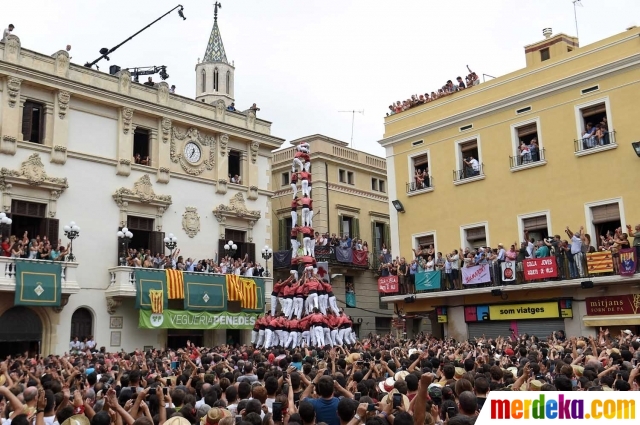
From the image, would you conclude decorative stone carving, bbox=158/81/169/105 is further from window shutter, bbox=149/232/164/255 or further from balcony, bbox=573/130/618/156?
balcony, bbox=573/130/618/156

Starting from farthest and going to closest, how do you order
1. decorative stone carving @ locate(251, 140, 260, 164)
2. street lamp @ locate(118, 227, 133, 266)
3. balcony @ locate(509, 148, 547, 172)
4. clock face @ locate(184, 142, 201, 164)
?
decorative stone carving @ locate(251, 140, 260, 164) → clock face @ locate(184, 142, 201, 164) → street lamp @ locate(118, 227, 133, 266) → balcony @ locate(509, 148, 547, 172)

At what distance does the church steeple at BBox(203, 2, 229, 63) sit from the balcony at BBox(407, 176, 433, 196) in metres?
15.1

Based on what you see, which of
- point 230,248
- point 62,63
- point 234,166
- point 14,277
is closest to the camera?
point 14,277

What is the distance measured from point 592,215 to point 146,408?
762 inches

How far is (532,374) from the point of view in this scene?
8898 mm

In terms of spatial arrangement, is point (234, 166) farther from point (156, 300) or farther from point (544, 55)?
point (544, 55)

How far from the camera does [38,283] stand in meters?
22.1

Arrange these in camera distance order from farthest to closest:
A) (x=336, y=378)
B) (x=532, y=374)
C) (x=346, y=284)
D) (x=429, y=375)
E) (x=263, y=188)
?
(x=346, y=284) → (x=263, y=188) → (x=532, y=374) → (x=336, y=378) → (x=429, y=375)

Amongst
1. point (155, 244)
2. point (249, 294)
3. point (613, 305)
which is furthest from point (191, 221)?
point (613, 305)

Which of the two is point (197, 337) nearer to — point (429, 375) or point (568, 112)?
point (568, 112)

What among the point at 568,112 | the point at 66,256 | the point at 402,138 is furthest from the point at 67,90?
the point at 568,112

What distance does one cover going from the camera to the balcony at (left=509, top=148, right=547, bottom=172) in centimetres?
2385

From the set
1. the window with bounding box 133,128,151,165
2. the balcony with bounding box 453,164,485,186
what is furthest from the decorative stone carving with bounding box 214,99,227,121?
the balcony with bounding box 453,164,485,186

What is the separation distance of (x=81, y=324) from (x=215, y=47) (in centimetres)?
1907
